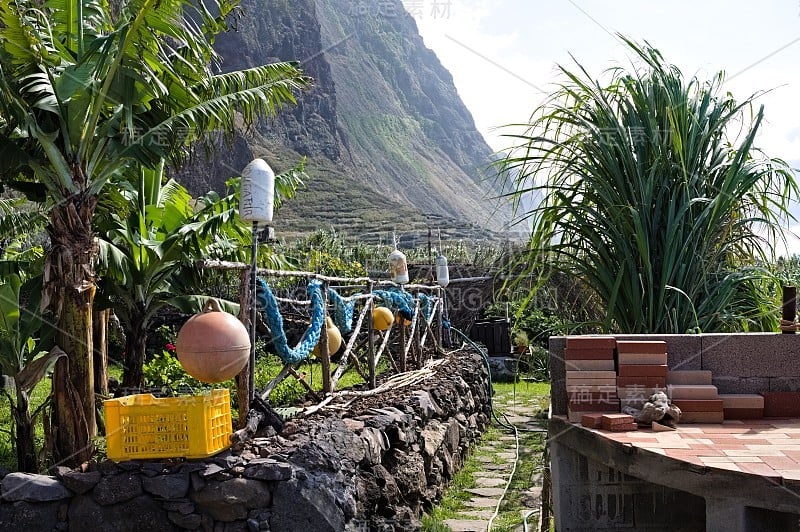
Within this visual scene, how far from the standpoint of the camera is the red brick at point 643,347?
4.40m

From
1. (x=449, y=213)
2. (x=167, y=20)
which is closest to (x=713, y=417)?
(x=167, y=20)

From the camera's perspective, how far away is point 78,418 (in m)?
5.40

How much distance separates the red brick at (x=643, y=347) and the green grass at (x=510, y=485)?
7.38 ft

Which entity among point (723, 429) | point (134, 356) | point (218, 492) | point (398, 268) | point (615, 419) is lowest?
point (218, 492)

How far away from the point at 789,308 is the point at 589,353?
135cm

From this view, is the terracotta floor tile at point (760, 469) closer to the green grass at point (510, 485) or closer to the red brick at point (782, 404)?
the red brick at point (782, 404)

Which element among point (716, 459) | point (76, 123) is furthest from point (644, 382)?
point (76, 123)

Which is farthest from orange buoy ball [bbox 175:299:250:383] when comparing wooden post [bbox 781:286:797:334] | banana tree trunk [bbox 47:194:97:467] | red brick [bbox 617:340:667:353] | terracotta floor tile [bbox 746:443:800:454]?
wooden post [bbox 781:286:797:334]

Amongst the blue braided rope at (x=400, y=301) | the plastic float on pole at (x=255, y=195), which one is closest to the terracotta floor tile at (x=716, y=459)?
the plastic float on pole at (x=255, y=195)

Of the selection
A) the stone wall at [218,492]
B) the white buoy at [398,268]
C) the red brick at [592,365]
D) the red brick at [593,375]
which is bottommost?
the stone wall at [218,492]

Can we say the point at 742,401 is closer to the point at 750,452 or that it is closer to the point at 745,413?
the point at 745,413

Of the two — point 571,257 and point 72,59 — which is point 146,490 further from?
point 72,59

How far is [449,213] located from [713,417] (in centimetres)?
7543

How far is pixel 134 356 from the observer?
7.55 metres
